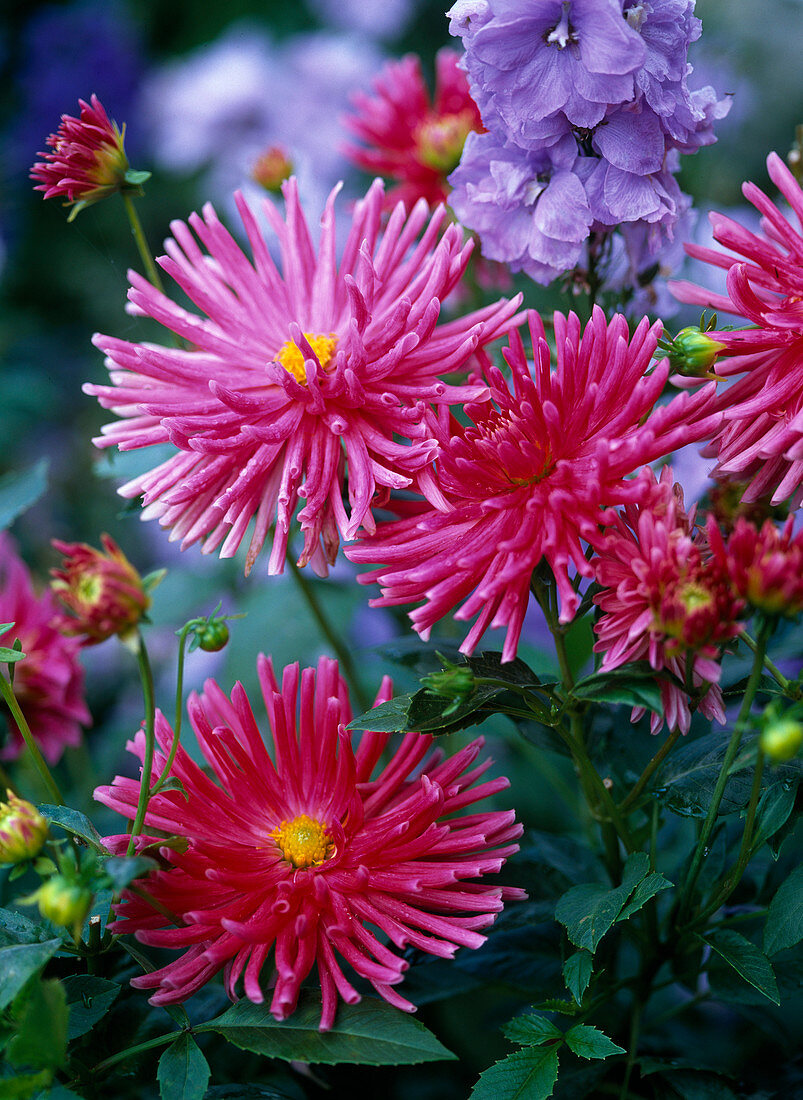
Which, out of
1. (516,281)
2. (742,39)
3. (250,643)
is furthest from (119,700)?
(742,39)

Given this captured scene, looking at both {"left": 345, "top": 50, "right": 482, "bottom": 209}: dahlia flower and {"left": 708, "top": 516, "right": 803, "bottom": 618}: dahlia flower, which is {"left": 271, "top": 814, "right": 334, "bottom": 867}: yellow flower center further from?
{"left": 345, "top": 50, "right": 482, "bottom": 209}: dahlia flower

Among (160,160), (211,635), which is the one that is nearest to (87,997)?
(211,635)

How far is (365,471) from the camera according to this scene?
1.19 ft

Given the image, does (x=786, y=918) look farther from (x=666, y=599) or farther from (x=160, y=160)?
(x=160, y=160)

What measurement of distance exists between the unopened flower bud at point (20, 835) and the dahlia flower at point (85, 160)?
0.24 metres

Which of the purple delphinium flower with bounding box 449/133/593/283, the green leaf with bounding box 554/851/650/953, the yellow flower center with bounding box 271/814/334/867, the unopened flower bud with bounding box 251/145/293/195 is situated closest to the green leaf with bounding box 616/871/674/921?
the green leaf with bounding box 554/851/650/953

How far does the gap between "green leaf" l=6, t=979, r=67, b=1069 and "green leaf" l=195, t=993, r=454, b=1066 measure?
6 cm

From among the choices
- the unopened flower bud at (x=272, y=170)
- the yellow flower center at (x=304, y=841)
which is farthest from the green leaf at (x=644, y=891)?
the unopened flower bud at (x=272, y=170)

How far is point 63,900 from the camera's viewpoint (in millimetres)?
295

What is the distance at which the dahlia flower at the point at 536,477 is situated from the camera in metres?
0.32

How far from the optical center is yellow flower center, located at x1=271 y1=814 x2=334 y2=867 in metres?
0.39

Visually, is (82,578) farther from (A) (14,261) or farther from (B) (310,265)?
(A) (14,261)

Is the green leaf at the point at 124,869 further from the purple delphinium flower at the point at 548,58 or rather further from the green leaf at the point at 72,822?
the purple delphinium flower at the point at 548,58

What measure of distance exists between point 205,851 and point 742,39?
3.74 feet
